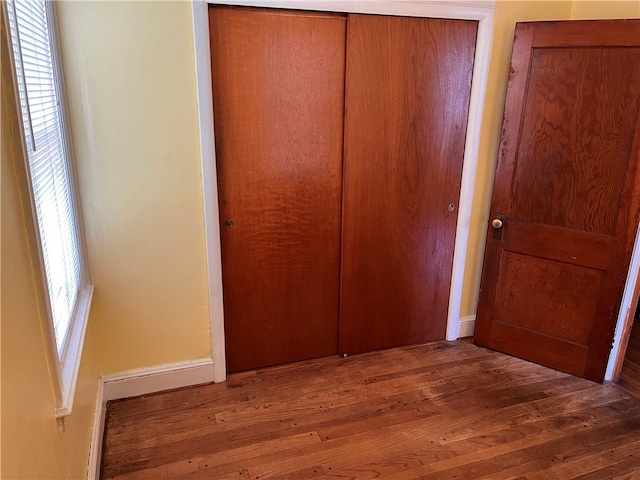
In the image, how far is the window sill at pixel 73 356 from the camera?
1.39 metres

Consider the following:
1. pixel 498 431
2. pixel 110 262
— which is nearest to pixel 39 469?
pixel 110 262

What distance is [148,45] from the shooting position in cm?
198

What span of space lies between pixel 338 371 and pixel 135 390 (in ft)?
3.49

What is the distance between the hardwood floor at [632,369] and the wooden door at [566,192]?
16cm

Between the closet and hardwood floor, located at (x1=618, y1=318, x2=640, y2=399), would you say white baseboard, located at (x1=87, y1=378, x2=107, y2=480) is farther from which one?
hardwood floor, located at (x1=618, y1=318, x2=640, y2=399)

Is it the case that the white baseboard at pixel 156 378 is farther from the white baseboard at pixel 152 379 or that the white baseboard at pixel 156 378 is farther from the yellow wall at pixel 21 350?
the yellow wall at pixel 21 350

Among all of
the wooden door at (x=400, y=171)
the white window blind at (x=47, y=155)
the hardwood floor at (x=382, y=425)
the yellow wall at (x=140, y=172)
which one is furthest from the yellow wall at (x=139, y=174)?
the wooden door at (x=400, y=171)

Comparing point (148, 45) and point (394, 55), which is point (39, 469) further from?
point (394, 55)

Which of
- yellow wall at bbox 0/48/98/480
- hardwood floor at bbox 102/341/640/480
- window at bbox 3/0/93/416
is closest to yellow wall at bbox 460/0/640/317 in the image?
hardwood floor at bbox 102/341/640/480

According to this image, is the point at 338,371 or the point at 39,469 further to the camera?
the point at 338,371

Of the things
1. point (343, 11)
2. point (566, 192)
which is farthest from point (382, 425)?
point (343, 11)

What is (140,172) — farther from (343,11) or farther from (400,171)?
(400,171)

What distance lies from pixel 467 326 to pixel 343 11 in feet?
6.54

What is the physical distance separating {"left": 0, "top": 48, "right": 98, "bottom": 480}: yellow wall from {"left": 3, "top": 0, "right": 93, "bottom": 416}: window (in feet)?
0.17
